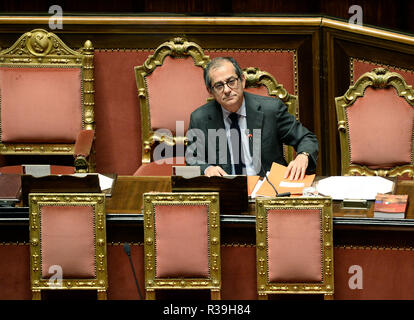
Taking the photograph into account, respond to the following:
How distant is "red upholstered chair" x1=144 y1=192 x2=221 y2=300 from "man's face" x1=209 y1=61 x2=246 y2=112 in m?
0.64

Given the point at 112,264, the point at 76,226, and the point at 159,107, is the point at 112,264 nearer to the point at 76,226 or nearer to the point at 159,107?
the point at 76,226

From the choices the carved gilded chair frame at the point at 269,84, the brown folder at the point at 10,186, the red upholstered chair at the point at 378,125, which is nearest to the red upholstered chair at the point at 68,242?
the brown folder at the point at 10,186

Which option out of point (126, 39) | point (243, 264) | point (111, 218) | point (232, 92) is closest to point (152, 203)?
point (111, 218)

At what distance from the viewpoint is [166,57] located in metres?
3.59

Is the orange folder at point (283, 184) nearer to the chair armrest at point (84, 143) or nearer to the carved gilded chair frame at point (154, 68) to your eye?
the chair armrest at point (84, 143)

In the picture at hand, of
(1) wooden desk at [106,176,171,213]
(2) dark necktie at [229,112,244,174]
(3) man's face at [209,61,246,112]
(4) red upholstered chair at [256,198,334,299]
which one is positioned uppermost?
(3) man's face at [209,61,246,112]

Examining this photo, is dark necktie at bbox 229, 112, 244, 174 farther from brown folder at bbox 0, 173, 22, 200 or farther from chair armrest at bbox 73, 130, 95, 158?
brown folder at bbox 0, 173, 22, 200

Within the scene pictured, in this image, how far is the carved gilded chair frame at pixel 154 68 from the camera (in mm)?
3570

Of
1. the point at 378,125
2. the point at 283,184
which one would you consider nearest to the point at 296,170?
the point at 283,184

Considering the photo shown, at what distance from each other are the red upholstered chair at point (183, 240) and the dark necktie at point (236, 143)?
62 cm

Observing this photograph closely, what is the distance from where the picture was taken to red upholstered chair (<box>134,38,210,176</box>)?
11.7ft

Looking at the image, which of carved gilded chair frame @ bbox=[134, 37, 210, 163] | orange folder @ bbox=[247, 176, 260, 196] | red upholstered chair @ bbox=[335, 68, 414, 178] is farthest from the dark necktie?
carved gilded chair frame @ bbox=[134, 37, 210, 163]

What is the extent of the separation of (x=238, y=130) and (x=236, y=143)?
0.05 metres
